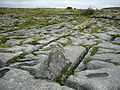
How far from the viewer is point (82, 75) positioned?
372 cm

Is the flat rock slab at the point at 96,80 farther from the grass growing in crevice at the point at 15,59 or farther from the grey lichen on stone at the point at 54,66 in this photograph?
the grass growing in crevice at the point at 15,59

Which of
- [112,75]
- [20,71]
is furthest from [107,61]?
[20,71]

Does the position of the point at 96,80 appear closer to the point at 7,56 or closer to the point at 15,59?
the point at 15,59

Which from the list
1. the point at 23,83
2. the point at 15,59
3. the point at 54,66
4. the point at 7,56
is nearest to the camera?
the point at 23,83

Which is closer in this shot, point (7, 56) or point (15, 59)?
point (15, 59)

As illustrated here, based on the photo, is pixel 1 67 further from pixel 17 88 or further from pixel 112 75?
pixel 112 75

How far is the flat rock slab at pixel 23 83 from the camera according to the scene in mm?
3252

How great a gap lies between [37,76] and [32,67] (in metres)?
0.61

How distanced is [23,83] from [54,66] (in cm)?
102

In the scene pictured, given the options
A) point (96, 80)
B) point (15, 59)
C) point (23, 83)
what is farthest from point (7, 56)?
point (96, 80)

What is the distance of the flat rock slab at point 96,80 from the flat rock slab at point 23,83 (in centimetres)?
36

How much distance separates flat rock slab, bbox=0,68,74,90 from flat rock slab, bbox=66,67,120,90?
0.36 meters

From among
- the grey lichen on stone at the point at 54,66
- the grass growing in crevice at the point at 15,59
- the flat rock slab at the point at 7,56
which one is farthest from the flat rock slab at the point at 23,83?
the flat rock slab at the point at 7,56

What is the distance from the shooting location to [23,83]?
342 cm
